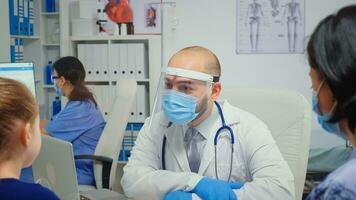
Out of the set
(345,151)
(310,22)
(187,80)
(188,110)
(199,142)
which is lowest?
(345,151)

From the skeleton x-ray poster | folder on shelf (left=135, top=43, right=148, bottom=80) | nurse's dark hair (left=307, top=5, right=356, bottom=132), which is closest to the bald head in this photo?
nurse's dark hair (left=307, top=5, right=356, bottom=132)

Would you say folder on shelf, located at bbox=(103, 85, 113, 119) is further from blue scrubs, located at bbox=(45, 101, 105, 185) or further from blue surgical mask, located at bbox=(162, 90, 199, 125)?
blue surgical mask, located at bbox=(162, 90, 199, 125)

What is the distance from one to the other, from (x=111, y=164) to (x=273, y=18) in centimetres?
236

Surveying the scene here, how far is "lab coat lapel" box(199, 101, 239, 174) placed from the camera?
1754mm

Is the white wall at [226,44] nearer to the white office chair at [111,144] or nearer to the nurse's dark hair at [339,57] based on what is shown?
the white office chair at [111,144]

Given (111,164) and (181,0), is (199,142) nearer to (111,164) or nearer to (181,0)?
(111,164)

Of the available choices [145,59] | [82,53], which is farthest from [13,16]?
[145,59]

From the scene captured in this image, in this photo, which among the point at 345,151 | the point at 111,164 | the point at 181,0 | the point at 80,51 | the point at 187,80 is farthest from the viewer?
the point at 181,0

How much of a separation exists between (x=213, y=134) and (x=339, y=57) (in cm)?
98

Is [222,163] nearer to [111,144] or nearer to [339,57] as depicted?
[339,57]

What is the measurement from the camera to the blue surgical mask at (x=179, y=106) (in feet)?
5.85

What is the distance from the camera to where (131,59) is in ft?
13.1

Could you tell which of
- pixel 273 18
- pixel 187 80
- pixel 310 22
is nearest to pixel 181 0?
pixel 273 18

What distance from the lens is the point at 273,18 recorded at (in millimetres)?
4281
